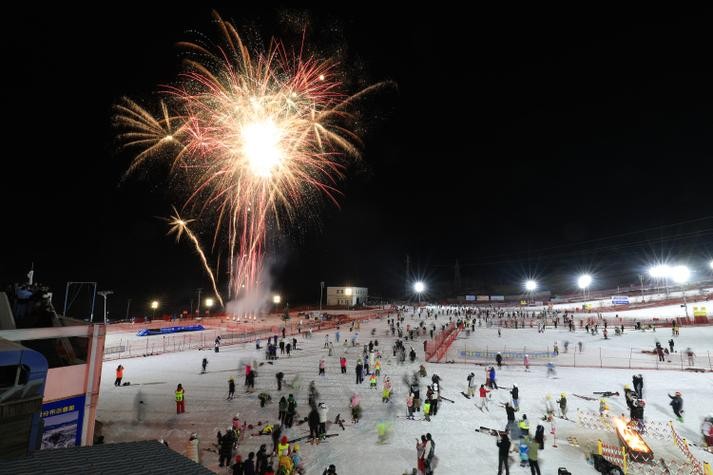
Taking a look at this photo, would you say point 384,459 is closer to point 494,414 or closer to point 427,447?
point 427,447

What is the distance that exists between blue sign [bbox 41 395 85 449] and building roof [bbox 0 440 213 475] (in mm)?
7842

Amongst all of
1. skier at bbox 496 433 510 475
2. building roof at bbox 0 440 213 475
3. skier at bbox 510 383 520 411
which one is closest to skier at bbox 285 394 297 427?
skier at bbox 496 433 510 475

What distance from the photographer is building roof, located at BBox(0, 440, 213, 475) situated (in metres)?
3.62

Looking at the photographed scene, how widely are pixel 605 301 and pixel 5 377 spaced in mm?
83450

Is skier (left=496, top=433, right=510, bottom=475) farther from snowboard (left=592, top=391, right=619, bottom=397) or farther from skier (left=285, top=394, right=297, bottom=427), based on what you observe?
snowboard (left=592, top=391, right=619, bottom=397)

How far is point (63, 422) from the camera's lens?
33.8ft

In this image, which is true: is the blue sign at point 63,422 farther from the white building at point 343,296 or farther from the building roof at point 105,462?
the white building at point 343,296

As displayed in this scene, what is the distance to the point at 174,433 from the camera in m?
13.9

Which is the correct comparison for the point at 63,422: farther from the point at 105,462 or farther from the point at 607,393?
the point at 607,393

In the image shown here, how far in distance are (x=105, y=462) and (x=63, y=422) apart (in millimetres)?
8791

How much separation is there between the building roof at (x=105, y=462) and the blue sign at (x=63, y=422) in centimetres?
784

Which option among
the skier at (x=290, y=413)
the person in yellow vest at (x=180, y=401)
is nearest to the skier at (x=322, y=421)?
the skier at (x=290, y=413)

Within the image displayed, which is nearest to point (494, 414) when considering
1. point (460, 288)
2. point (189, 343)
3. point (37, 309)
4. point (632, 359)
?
point (37, 309)

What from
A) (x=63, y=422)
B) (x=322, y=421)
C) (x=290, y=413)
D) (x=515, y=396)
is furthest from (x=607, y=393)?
(x=63, y=422)
